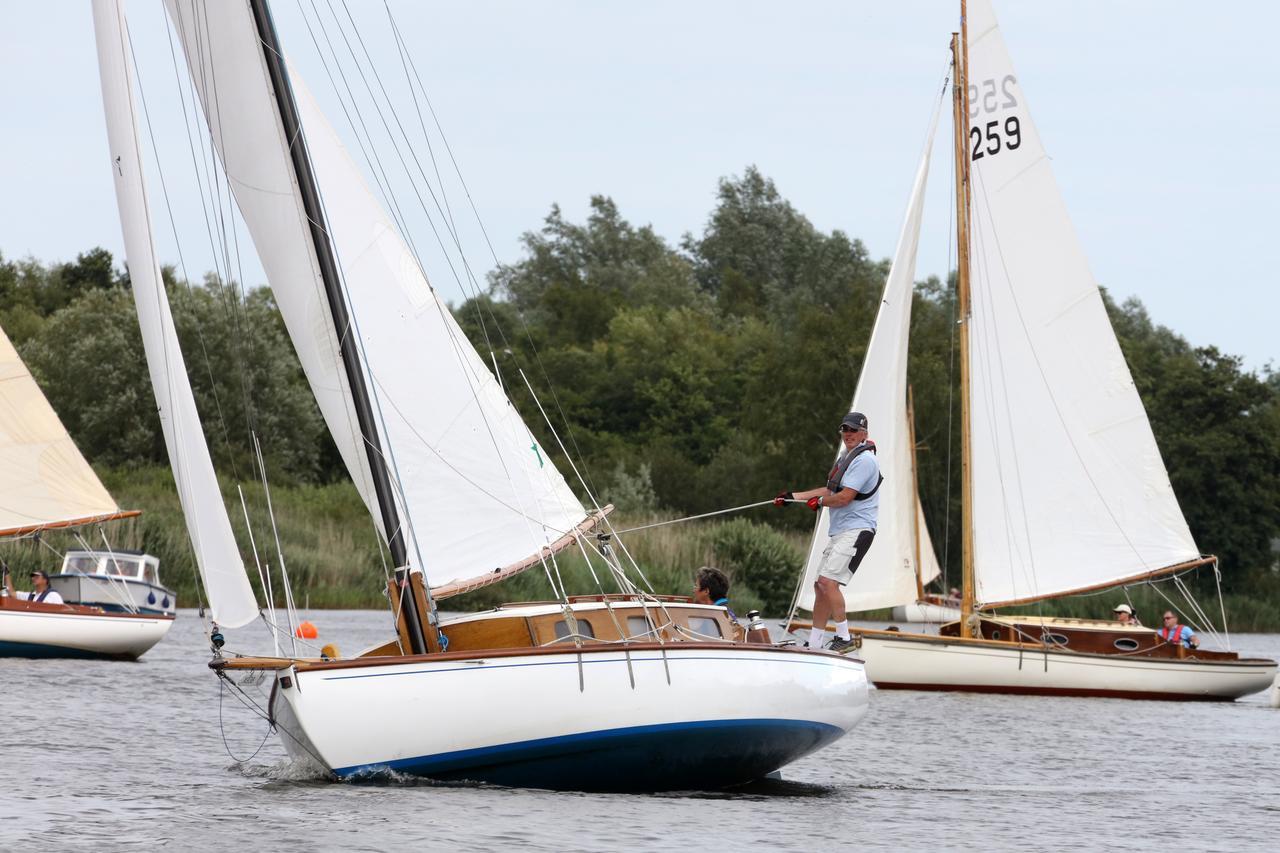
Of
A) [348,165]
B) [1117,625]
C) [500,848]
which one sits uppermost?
[348,165]

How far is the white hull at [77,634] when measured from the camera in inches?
1198

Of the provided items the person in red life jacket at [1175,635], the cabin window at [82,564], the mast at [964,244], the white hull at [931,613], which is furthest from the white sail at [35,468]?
the person in red life jacket at [1175,635]

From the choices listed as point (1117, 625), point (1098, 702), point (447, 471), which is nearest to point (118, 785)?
point (447, 471)

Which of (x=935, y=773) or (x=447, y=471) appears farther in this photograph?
(x=935, y=773)

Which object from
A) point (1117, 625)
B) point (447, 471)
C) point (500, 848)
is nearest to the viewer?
point (500, 848)

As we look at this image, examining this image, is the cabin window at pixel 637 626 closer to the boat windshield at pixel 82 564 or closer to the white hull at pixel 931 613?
the white hull at pixel 931 613

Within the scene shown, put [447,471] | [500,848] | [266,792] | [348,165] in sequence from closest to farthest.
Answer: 1. [500,848]
2. [266,792]
3. [447,471]
4. [348,165]

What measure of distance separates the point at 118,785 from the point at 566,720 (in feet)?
13.8

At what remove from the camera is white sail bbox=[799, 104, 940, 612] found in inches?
1219

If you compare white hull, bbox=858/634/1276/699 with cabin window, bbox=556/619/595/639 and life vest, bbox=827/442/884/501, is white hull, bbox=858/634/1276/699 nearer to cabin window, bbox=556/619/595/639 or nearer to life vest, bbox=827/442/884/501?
life vest, bbox=827/442/884/501

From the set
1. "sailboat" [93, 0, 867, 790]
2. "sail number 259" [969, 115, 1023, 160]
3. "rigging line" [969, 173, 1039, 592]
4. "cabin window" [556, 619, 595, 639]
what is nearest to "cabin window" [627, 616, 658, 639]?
"sailboat" [93, 0, 867, 790]

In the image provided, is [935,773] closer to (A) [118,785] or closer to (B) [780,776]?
(B) [780,776]

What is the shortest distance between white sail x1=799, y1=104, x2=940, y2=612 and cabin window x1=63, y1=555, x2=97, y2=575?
17.1m

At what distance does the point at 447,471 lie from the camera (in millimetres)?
16219
